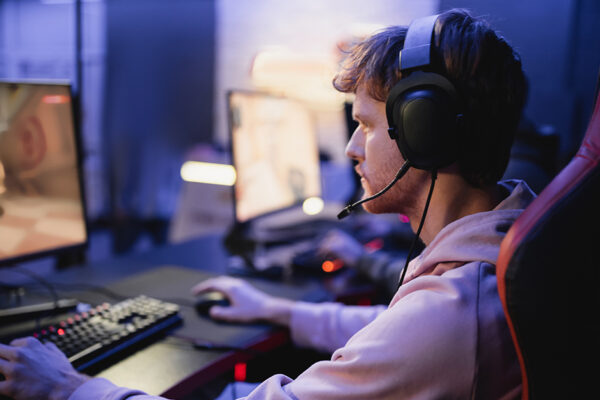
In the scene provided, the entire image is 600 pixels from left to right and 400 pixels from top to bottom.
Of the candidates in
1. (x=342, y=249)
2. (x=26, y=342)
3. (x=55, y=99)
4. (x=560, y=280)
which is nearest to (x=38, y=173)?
(x=55, y=99)

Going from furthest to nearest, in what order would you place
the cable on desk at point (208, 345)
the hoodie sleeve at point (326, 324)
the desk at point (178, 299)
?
the hoodie sleeve at point (326, 324), the cable on desk at point (208, 345), the desk at point (178, 299)

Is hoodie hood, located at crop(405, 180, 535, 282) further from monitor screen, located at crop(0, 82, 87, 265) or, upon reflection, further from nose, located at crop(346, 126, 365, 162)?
monitor screen, located at crop(0, 82, 87, 265)

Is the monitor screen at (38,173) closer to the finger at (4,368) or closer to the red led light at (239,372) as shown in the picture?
the finger at (4,368)

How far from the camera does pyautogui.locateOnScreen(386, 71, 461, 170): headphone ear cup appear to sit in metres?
0.66

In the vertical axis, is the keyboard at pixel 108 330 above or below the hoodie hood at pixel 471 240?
below

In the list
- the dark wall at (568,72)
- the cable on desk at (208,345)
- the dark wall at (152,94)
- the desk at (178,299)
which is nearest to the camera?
the desk at (178,299)

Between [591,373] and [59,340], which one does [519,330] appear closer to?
[591,373]

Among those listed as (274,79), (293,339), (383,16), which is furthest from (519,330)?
(274,79)

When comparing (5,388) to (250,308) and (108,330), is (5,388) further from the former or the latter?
(250,308)

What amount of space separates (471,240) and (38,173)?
2.81 feet

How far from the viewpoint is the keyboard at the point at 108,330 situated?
2.73 feet

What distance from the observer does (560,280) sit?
482 mm

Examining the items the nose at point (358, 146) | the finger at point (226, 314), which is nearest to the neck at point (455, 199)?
the nose at point (358, 146)

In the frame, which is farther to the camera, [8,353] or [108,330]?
[108,330]
